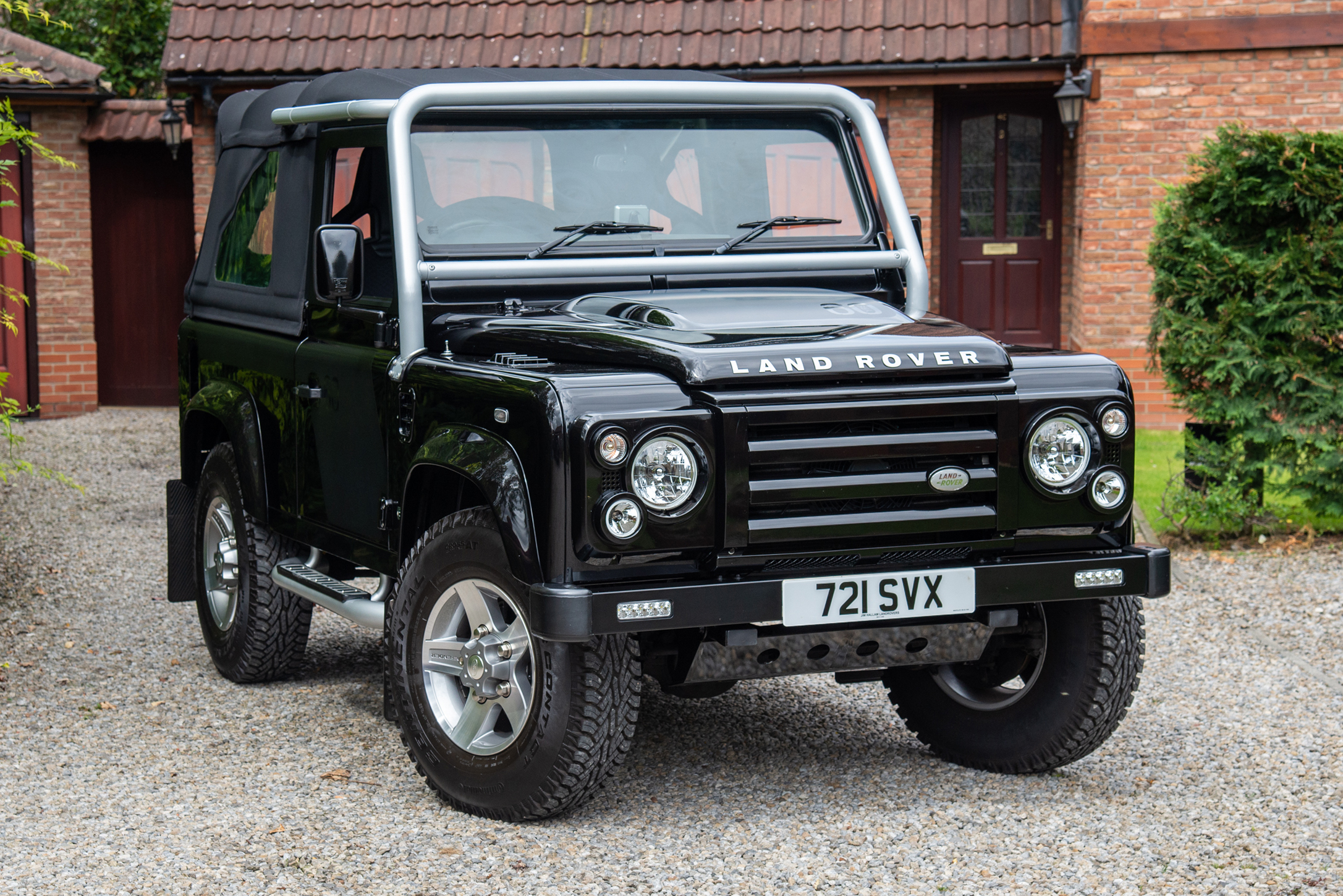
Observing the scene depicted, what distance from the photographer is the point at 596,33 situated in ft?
44.9

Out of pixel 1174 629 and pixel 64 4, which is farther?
pixel 64 4

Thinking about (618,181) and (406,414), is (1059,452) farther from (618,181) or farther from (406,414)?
(406,414)

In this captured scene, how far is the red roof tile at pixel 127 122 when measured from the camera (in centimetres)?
1490

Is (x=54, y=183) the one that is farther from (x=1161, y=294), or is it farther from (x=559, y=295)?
(x=559, y=295)

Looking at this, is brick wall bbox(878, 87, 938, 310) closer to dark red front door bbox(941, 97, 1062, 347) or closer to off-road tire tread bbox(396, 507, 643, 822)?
dark red front door bbox(941, 97, 1062, 347)

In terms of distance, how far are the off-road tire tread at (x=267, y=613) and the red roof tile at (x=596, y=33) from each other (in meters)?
8.13

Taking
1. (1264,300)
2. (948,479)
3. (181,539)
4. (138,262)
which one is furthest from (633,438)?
(138,262)

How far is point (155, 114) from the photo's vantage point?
15062 millimetres

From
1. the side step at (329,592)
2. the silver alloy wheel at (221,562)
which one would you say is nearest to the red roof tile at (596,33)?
the silver alloy wheel at (221,562)

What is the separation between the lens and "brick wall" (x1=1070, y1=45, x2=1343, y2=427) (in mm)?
12641

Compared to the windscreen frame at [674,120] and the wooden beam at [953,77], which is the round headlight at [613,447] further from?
the wooden beam at [953,77]

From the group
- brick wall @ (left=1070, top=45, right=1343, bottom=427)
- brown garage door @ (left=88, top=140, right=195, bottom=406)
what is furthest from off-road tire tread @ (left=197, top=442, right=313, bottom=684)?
brown garage door @ (left=88, top=140, right=195, bottom=406)

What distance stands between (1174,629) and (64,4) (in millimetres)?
15950

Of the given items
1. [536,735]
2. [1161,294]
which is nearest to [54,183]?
[1161,294]
